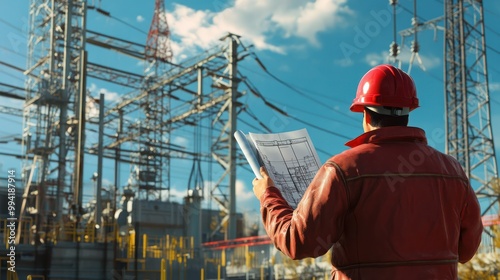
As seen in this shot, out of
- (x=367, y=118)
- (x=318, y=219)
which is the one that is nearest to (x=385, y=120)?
(x=367, y=118)

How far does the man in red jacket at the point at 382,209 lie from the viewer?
185cm

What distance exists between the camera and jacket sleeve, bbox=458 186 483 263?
2123mm

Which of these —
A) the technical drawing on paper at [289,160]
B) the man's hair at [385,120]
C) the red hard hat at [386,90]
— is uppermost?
the red hard hat at [386,90]

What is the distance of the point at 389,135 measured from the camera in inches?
77.7

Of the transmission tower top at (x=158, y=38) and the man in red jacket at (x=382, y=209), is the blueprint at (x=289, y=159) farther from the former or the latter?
the transmission tower top at (x=158, y=38)

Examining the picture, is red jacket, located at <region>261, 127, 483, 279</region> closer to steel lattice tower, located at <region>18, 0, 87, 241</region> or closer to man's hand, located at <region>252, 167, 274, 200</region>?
man's hand, located at <region>252, 167, 274, 200</region>

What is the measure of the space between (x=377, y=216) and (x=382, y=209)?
A: 3 cm

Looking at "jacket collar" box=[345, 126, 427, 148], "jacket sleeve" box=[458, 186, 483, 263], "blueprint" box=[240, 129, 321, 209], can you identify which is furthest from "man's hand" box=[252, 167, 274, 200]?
"jacket sleeve" box=[458, 186, 483, 263]

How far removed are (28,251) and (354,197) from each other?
1381 cm

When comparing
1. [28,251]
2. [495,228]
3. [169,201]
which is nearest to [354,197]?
[28,251]

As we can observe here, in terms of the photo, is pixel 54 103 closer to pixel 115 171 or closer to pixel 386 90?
pixel 115 171

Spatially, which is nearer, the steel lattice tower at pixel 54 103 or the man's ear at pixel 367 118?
the man's ear at pixel 367 118

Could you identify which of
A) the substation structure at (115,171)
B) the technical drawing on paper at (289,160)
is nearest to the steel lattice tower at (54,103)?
the substation structure at (115,171)

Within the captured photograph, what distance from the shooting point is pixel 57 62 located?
25.9 meters
